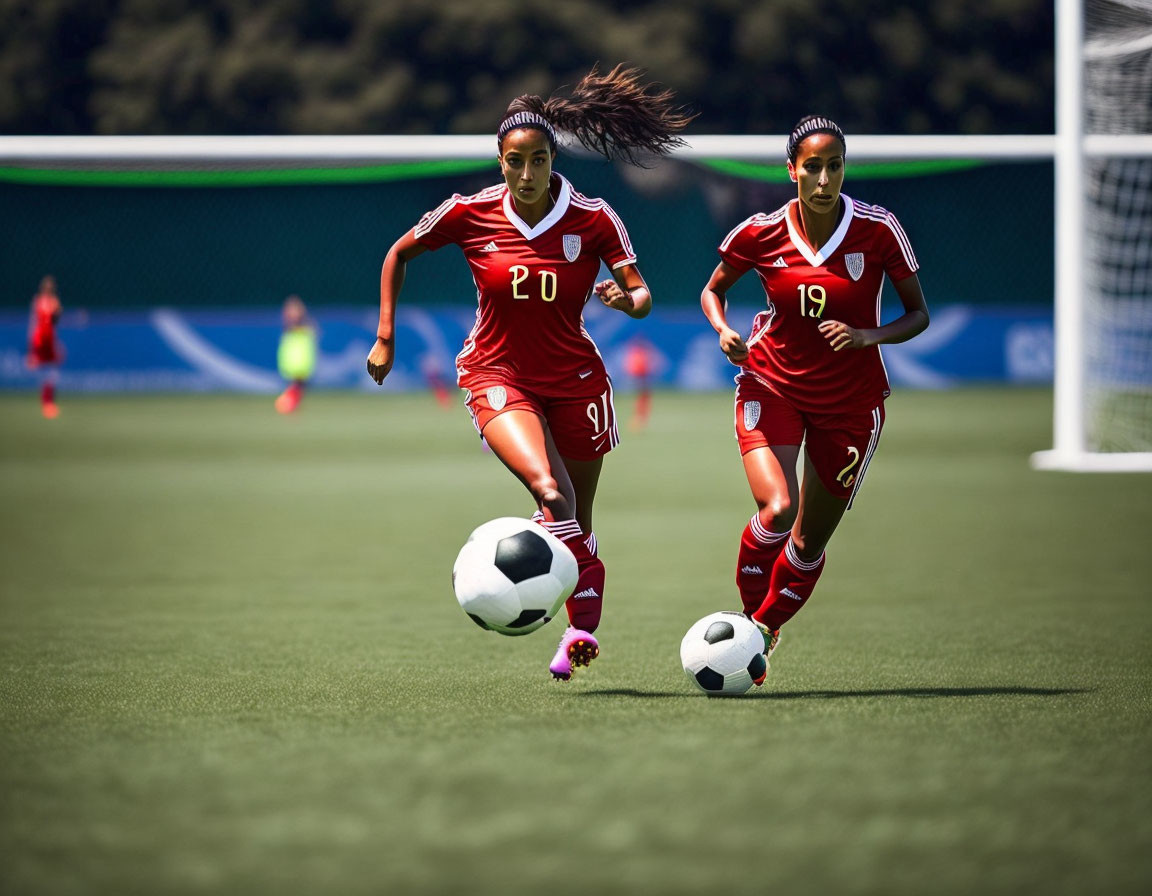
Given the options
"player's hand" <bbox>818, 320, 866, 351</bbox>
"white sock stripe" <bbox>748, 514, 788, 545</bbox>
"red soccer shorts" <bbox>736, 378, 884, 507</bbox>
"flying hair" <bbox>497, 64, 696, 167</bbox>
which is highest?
"flying hair" <bbox>497, 64, 696, 167</bbox>

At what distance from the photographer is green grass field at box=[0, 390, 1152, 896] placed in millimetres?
3824

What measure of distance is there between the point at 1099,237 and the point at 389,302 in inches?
446

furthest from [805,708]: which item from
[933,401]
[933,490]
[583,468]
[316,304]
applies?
[316,304]

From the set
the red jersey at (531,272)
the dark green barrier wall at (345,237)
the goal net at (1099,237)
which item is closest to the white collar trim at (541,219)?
the red jersey at (531,272)

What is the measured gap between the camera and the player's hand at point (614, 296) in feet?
20.3

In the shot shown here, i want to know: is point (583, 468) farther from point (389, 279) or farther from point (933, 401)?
point (933, 401)

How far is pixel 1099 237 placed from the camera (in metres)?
16.2

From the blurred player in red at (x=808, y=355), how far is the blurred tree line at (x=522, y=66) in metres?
34.4

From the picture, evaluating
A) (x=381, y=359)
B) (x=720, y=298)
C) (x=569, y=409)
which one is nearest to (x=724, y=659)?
(x=569, y=409)

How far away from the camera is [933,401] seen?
2902 cm

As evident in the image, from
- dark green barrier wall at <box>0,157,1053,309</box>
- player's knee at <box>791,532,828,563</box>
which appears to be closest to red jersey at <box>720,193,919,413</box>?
player's knee at <box>791,532,828,563</box>

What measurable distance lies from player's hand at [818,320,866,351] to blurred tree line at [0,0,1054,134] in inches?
1368

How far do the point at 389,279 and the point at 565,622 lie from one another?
252 cm

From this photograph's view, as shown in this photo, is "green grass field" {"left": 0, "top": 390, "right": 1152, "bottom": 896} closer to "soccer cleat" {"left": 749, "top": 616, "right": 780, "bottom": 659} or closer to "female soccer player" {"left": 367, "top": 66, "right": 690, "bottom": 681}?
"soccer cleat" {"left": 749, "top": 616, "right": 780, "bottom": 659}
